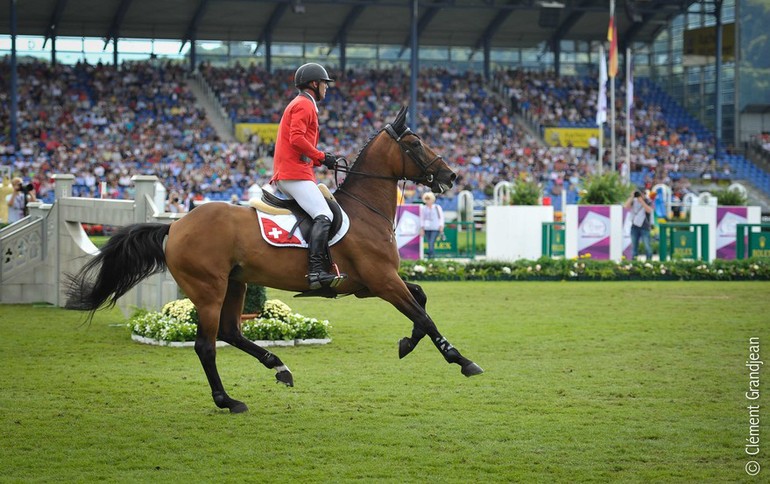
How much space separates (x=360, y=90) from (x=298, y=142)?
40.9m

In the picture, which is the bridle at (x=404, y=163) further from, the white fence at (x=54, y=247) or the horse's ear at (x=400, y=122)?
the white fence at (x=54, y=247)

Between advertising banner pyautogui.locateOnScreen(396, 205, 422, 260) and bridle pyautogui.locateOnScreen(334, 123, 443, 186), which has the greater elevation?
bridle pyautogui.locateOnScreen(334, 123, 443, 186)

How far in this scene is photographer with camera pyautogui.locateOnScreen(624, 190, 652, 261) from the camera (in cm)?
2273

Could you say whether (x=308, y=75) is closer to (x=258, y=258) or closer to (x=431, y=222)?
(x=258, y=258)

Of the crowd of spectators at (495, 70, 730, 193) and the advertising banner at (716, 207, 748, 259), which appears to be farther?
the crowd of spectators at (495, 70, 730, 193)

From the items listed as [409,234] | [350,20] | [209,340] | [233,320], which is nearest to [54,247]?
[233,320]

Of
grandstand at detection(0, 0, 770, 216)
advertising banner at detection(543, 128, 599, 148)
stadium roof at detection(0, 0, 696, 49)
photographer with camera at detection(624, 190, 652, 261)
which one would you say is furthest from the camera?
advertising banner at detection(543, 128, 599, 148)

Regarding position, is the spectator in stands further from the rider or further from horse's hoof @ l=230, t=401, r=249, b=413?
horse's hoof @ l=230, t=401, r=249, b=413

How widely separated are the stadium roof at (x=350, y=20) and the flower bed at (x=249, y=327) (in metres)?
31.3

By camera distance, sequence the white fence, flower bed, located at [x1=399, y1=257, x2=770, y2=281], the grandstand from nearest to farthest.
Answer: the white fence → flower bed, located at [x1=399, y1=257, x2=770, y2=281] → the grandstand

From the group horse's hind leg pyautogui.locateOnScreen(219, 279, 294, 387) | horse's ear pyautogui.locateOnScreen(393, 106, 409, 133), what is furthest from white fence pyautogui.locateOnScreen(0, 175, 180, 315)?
horse's ear pyautogui.locateOnScreen(393, 106, 409, 133)

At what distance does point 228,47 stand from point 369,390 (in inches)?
1679

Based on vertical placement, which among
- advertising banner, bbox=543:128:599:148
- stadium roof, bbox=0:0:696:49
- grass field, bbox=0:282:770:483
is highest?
stadium roof, bbox=0:0:696:49

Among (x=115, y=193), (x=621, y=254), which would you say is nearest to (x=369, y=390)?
(x=621, y=254)
